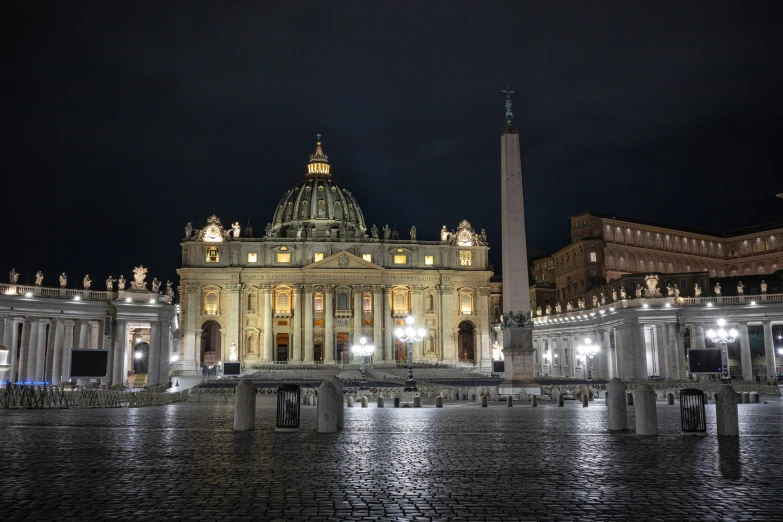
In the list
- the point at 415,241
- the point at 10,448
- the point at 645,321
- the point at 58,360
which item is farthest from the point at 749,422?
the point at 415,241

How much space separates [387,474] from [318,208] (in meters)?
119

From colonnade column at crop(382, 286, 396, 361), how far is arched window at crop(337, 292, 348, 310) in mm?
5515

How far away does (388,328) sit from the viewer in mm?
106750

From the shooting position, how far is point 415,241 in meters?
111

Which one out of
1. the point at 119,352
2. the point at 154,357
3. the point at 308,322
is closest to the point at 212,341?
the point at 308,322

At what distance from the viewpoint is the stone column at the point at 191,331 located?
10019 centimetres

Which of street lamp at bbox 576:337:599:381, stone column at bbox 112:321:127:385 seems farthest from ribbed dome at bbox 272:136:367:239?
stone column at bbox 112:321:127:385

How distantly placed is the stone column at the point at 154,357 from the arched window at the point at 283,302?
42794mm

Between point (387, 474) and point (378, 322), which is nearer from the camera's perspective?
point (387, 474)

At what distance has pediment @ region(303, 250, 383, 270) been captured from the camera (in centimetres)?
10544

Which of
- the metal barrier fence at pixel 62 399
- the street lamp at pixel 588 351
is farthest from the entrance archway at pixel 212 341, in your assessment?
the metal barrier fence at pixel 62 399

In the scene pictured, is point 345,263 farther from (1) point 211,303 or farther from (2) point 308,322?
(1) point 211,303

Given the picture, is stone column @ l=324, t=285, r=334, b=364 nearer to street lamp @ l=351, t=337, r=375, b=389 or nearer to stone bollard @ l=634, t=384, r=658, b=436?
street lamp @ l=351, t=337, r=375, b=389

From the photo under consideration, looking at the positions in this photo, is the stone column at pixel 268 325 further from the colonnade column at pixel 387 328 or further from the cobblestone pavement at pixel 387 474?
the cobblestone pavement at pixel 387 474
